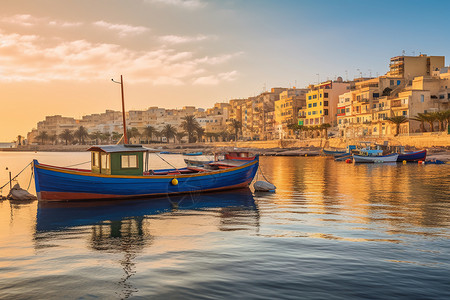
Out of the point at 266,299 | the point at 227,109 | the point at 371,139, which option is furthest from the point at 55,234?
the point at 227,109

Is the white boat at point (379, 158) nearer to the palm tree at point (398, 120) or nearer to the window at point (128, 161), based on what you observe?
the palm tree at point (398, 120)

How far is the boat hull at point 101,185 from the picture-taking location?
761 inches

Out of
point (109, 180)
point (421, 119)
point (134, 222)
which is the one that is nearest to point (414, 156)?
point (421, 119)

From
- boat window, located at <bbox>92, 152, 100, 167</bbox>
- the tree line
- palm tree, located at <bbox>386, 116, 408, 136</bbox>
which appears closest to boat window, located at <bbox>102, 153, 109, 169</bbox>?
boat window, located at <bbox>92, 152, 100, 167</bbox>

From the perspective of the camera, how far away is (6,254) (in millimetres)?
11055

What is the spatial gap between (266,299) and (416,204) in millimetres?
14476

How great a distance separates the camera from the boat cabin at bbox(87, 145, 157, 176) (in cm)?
2028

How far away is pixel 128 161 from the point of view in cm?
2064

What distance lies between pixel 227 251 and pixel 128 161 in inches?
433

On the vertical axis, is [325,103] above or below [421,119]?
above

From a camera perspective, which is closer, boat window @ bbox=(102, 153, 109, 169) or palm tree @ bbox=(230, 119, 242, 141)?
boat window @ bbox=(102, 153, 109, 169)

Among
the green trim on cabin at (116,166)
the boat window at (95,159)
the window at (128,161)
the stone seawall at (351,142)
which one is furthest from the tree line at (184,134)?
the window at (128,161)

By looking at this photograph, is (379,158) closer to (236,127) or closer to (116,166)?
(116,166)

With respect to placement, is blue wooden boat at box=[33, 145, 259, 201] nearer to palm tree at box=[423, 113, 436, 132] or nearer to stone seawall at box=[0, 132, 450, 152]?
stone seawall at box=[0, 132, 450, 152]
